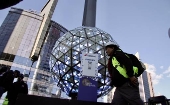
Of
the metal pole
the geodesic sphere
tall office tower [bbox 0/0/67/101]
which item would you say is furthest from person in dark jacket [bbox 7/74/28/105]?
tall office tower [bbox 0/0/67/101]

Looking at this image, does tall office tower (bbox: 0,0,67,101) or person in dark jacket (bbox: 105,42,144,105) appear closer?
person in dark jacket (bbox: 105,42,144,105)

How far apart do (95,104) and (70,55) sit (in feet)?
10.9

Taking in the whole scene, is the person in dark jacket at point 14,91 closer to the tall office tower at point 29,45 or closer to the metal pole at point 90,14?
the metal pole at point 90,14

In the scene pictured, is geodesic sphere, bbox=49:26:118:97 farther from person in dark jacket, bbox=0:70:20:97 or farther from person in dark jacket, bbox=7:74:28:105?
person in dark jacket, bbox=0:70:20:97

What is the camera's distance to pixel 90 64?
3531mm

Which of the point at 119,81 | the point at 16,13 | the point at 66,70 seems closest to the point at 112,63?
the point at 119,81

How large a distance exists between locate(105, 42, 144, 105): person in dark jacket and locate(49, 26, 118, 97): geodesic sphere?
3.28 m

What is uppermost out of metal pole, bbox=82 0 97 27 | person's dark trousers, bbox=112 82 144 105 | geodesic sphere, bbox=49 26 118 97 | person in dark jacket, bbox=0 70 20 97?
metal pole, bbox=82 0 97 27

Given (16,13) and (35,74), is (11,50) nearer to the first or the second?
(35,74)

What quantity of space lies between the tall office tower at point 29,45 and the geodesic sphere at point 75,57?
26959mm

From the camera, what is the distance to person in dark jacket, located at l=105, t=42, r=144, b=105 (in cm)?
184

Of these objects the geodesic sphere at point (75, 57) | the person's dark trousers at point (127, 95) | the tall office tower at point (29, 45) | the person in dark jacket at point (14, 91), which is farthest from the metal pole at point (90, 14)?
the tall office tower at point (29, 45)

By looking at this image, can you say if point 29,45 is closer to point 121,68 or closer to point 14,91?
point 14,91

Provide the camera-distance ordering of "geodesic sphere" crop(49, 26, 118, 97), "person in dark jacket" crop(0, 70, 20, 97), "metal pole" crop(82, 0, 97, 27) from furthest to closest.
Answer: "metal pole" crop(82, 0, 97, 27) < "geodesic sphere" crop(49, 26, 118, 97) < "person in dark jacket" crop(0, 70, 20, 97)
